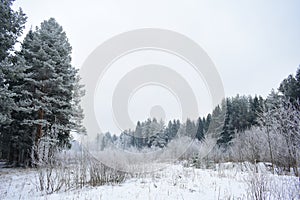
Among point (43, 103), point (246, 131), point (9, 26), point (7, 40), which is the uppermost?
point (9, 26)

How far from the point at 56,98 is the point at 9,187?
308 inches

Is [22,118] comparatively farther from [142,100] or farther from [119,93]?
[142,100]

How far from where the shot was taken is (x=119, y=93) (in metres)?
20.0

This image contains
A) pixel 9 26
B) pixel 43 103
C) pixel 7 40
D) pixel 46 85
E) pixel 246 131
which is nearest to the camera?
pixel 9 26

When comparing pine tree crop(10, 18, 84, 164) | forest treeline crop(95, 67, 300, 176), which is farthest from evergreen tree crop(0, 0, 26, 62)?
forest treeline crop(95, 67, 300, 176)

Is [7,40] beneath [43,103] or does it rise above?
above

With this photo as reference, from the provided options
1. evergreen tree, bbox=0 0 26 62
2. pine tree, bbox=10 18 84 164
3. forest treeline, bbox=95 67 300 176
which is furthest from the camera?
pine tree, bbox=10 18 84 164

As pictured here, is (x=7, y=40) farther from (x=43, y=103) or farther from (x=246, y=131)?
(x=246, y=131)

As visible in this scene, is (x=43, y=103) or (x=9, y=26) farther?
(x=43, y=103)

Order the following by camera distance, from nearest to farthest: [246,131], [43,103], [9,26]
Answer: [9,26], [43,103], [246,131]

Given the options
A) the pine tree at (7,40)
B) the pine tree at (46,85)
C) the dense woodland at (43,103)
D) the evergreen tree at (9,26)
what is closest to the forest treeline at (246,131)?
the dense woodland at (43,103)

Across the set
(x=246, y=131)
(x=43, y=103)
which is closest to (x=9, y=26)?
(x=43, y=103)

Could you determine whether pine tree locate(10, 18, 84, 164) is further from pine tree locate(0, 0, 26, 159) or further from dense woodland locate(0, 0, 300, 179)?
pine tree locate(0, 0, 26, 159)

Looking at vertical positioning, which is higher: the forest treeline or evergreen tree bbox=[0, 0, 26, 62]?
evergreen tree bbox=[0, 0, 26, 62]
